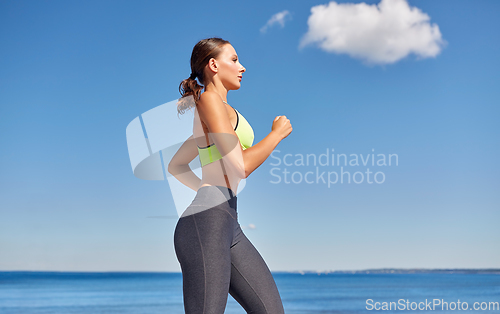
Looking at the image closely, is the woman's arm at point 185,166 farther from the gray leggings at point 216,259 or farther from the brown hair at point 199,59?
the gray leggings at point 216,259

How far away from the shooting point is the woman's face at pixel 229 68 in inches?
64.6

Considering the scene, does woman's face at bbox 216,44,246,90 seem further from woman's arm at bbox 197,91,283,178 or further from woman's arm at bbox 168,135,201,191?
woman's arm at bbox 168,135,201,191

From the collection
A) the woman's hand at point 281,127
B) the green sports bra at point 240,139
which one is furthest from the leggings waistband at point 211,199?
the woman's hand at point 281,127

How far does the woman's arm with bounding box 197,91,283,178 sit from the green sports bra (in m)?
0.09

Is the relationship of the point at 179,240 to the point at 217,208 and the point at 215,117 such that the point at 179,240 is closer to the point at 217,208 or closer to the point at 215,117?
the point at 217,208

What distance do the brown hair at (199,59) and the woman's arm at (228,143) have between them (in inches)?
7.8

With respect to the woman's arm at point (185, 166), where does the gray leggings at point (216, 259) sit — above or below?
below

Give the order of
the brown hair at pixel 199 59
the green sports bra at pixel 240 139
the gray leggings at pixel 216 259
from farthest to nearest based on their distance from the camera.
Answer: the brown hair at pixel 199 59, the green sports bra at pixel 240 139, the gray leggings at pixel 216 259

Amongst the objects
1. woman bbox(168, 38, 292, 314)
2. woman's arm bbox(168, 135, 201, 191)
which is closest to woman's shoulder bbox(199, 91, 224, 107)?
woman bbox(168, 38, 292, 314)

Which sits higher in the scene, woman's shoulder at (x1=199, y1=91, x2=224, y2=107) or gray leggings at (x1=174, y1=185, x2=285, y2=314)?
woman's shoulder at (x1=199, y1=91, x2=224, y2=107)

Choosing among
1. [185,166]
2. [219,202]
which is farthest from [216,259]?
[185,166]

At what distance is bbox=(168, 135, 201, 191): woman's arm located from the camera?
1.90m

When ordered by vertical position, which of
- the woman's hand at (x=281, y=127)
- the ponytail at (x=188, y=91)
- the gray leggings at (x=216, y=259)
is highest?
the ponytail at (x=188, y=91)

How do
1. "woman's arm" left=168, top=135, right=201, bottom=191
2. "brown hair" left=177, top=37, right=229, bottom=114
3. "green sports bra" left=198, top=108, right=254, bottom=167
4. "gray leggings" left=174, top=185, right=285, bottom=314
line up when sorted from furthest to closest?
1. "woman's arm" left=168, top=135, right=201, bottom=191
2. "brown hair" left=177, top=37, right=229, bottom=114
3. "green sports bra" left=198, top=108, right=254, bottom=167
4. "gray leggings" left=174, top=185, right=285, bottom=314
